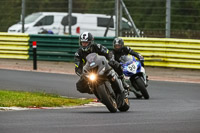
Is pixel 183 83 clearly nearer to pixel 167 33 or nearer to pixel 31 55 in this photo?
pixel 167 33

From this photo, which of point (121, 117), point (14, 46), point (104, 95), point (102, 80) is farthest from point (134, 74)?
point (14, 46)

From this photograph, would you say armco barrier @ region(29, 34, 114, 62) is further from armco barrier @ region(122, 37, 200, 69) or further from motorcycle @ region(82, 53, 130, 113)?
motorcycle @ region(82, 53, 130, 113)

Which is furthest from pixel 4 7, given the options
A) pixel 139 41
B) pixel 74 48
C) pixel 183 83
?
pixel 183 83

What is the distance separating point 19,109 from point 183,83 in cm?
810

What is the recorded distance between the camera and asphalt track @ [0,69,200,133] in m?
8.70

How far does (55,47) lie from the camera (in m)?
24.8

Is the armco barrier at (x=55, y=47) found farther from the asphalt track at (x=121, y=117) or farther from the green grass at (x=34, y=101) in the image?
the green grass at (x=34, y=101)

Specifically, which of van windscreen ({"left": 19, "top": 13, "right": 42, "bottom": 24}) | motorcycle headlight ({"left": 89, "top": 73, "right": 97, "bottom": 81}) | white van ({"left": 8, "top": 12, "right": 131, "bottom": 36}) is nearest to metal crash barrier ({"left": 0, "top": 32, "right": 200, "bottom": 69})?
white van ({"left": 8, "top": 12, "right": 131, "bottom": 36})

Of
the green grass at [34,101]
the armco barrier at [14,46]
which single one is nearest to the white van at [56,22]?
the armco barrier at [14,46]

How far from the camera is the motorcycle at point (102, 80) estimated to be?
11234 mm

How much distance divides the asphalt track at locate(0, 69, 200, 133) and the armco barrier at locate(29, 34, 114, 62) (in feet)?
23.6

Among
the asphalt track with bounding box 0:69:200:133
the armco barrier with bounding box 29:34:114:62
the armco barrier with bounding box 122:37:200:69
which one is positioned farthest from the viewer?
the armco barrier with bounding box 29:34:114:62

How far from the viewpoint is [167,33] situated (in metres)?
22.0

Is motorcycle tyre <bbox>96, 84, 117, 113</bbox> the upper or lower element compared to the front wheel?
upper
